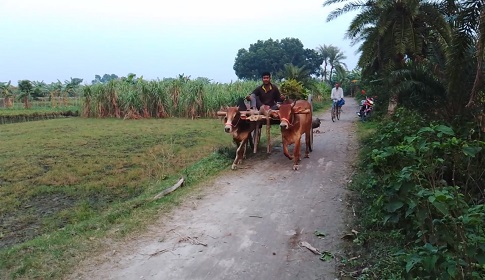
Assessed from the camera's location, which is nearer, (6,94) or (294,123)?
(294,123)

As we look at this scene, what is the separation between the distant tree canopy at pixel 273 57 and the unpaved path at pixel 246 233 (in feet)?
185

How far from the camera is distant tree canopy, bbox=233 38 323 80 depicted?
62.7 meters

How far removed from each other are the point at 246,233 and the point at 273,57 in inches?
2346

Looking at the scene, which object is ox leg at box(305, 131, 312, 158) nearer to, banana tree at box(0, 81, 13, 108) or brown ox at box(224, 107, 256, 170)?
brown ox at box(224, 107, 256, 170)

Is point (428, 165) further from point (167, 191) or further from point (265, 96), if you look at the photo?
point (265, 96)

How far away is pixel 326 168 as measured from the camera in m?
7.91

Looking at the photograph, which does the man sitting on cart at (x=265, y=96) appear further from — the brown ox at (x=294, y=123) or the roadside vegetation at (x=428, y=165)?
the roadside vegetation at (x=428, y=165)

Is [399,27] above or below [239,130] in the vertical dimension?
above

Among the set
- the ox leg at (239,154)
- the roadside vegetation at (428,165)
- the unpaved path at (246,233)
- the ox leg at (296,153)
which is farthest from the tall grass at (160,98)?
the unpaved path at (246,233)

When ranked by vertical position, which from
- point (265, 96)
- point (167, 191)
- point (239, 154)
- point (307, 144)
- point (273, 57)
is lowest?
point (167, 191)

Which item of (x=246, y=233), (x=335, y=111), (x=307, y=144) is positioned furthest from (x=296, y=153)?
(x=335, y=111)

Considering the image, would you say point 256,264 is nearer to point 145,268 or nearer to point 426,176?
point 145,268

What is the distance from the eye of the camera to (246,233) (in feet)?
15.7

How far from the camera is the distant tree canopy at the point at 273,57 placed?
206ft
